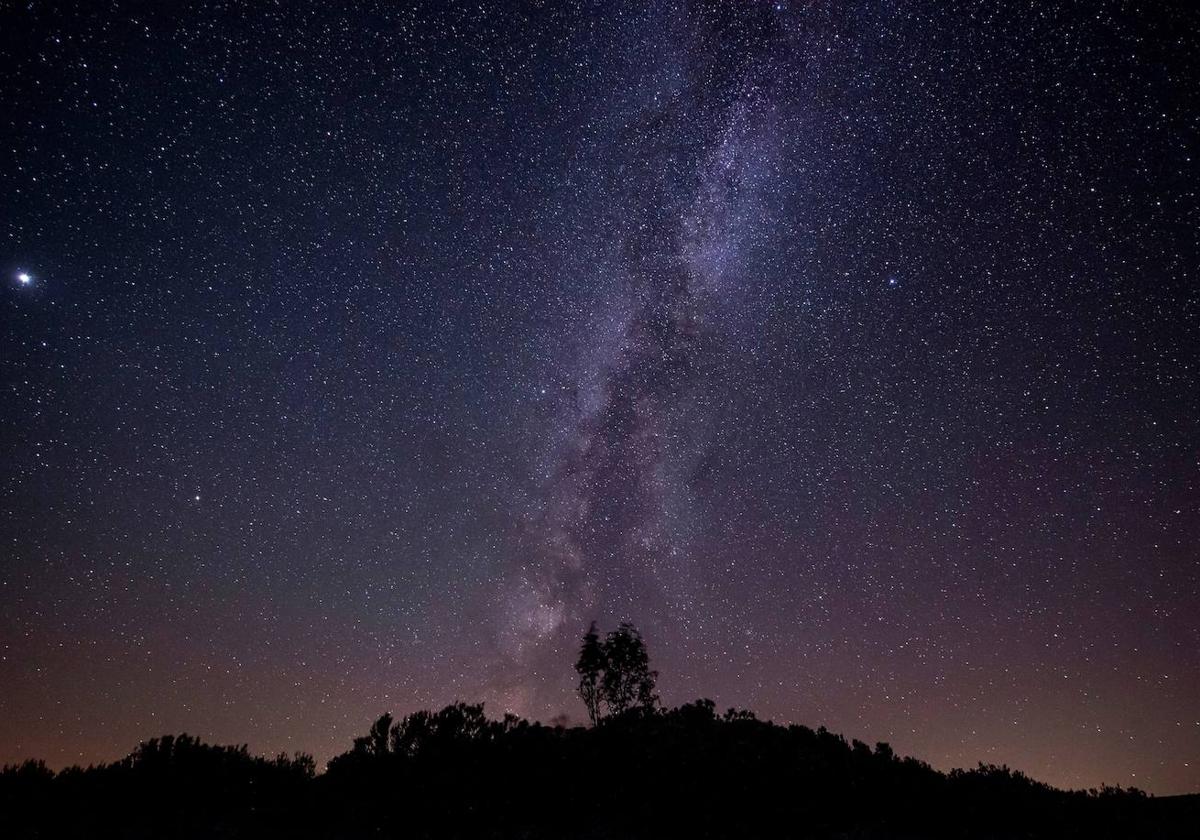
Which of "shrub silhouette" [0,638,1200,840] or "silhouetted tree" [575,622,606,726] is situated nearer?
"shrub silhouette" [0,638,1200,840]

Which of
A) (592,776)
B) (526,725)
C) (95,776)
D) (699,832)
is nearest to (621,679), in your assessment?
(526,725)

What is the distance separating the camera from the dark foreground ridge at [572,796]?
35.7ft

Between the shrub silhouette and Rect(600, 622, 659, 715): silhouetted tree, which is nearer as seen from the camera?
the shrub silhouette

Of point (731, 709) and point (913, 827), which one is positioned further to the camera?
point (731, 709)

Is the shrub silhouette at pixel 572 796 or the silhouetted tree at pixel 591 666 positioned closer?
the shrub silhouette at pixel 572 796

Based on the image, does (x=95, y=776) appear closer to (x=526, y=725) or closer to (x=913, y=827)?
(x=526, y=725)

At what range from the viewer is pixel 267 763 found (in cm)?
1349

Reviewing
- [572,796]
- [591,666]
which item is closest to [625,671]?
[591,666]

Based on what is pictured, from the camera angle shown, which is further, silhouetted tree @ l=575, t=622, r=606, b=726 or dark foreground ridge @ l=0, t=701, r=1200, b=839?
silhouetted tree @ l=575, t=622, r=606, b=726

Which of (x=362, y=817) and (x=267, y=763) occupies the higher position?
(x=267, y=763)

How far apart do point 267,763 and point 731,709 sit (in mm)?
12405

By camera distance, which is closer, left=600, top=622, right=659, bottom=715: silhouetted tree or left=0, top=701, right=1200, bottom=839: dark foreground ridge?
left=0, top=701, right=1200, bottom=839: dark foreground ridge

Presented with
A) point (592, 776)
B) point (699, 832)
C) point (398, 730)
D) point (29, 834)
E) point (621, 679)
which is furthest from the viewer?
point (621, 679)

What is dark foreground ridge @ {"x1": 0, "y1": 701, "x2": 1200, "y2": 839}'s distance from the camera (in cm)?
1088
